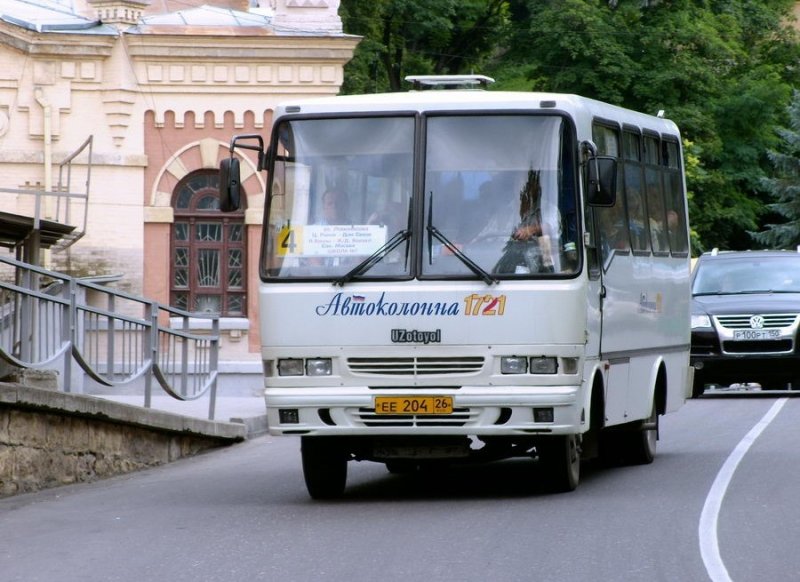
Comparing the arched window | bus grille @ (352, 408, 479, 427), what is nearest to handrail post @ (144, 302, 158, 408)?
bus grille @ (352, 408, 479, 427)

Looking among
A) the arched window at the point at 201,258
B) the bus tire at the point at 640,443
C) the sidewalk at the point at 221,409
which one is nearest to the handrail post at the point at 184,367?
the sidewalk at the point at 221,409

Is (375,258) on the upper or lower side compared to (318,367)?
upper

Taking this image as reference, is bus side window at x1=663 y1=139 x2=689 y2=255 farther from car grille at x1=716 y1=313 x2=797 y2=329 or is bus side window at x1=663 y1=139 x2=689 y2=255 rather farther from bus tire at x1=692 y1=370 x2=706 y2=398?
bus tire at x1=692 y1=370 x2=706 y2=398

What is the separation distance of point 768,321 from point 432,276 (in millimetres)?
12173

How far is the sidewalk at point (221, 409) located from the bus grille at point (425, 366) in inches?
265

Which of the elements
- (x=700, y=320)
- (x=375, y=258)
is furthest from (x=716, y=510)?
(x=700, y=320)

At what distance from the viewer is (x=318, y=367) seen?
12820 mm

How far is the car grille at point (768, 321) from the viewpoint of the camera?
23938 mm

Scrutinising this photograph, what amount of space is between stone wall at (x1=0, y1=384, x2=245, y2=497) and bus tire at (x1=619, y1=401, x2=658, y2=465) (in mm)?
4300

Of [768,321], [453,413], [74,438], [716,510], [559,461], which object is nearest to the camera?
[716,510]

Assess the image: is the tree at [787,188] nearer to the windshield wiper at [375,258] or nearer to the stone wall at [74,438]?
the stone wall at [74,438]

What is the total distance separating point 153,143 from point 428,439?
16520 mm

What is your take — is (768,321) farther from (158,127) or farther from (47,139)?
(47,139)

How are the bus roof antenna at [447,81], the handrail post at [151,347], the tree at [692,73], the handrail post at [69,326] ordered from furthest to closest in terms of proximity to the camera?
the tree at [692,73]
the handrail post at [151,347]
the handrail post at [69,326]
the bus roof antenna at [447,81]
